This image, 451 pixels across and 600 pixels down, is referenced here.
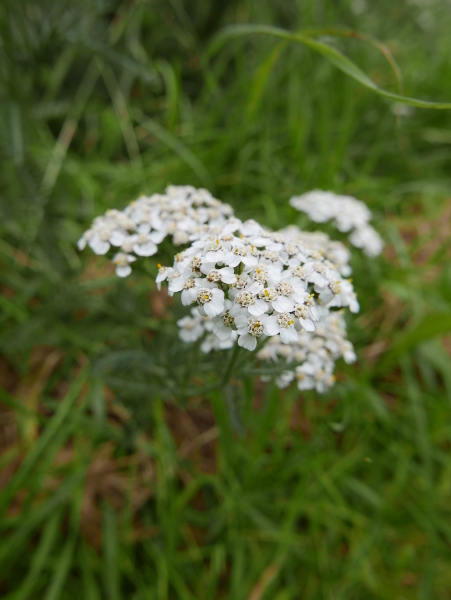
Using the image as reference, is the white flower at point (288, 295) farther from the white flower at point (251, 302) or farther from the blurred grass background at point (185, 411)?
the blurred grass background at point (185, 411)

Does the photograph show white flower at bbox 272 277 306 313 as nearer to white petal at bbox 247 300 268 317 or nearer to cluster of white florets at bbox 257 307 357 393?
white petal at bbox 247 300 268 317

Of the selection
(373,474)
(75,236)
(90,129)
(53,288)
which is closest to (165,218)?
(53,288)

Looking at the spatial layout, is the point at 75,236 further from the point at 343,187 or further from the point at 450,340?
the point at 450,340

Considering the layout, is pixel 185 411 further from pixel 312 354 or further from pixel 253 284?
pixel 253 284

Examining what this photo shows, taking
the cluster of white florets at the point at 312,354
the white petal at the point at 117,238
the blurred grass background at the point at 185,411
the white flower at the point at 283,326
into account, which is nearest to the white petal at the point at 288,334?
the white flower at the point at 283,326

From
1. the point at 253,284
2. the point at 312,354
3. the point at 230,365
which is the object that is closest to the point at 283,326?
the point at 253,284

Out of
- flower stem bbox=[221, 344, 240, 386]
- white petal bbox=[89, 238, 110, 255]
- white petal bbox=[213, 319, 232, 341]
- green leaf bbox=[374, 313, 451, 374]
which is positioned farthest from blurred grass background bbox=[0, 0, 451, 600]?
white petal bbox=[213, 319, 232, 341]
